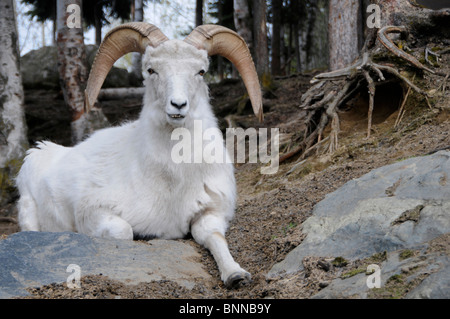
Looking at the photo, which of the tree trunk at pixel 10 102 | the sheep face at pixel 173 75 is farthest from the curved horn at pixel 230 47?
the tree trunk at pixel 10 102

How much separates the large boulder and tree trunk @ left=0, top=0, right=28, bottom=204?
6.91 m

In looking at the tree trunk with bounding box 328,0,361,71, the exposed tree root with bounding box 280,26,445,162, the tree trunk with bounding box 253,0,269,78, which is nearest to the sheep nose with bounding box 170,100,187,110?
the exposed tree root with bounding box 280,26,445,162

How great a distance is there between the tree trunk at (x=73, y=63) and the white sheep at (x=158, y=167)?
4.23m

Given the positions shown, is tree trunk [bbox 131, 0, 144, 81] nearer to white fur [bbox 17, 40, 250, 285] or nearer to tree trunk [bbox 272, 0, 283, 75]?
tree trunk [bbox 272, 0, 283, 75]

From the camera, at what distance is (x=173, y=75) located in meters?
4.78

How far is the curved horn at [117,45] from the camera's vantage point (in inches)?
207

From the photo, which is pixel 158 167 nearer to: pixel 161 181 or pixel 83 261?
pixel 161 181

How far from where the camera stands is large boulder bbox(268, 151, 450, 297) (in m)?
3.43

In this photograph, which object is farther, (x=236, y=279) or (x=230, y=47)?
(x=230, y=47)

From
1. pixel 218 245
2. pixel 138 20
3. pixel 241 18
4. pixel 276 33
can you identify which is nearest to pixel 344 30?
pixel 241 18

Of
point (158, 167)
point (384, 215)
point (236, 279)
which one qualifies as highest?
point (158, 167)

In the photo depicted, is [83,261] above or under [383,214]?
under

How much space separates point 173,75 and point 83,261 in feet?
6.46

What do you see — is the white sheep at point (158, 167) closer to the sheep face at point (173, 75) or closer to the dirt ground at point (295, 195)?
the sheep face at point (173, 75)
